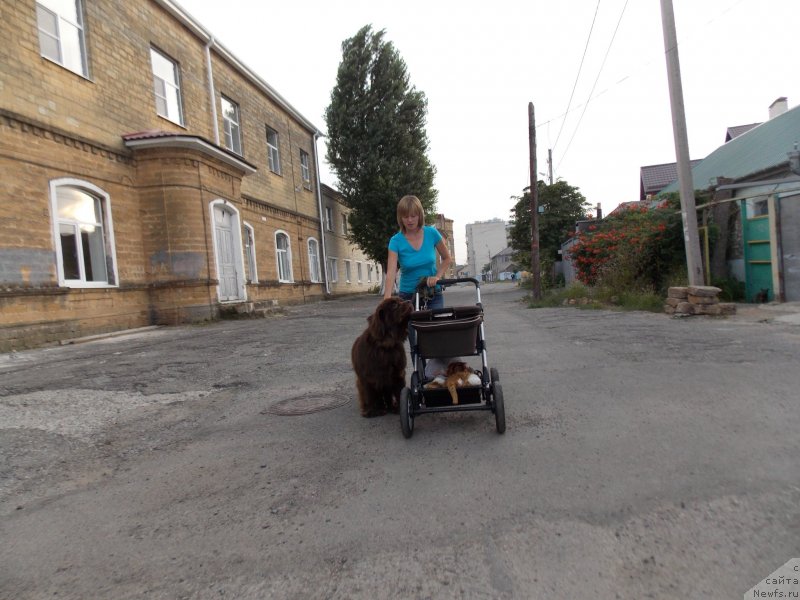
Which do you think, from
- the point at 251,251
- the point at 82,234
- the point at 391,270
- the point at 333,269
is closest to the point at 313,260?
the point at 333,269

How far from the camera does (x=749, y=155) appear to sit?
15336mm

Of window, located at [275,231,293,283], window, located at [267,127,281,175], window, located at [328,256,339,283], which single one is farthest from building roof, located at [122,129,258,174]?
window, located at [328,256,339,283]

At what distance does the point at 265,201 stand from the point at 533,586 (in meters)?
18.5

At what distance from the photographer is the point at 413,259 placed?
4070 millimetres

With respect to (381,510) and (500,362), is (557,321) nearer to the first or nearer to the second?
(500,362)

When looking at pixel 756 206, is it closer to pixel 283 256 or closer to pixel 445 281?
pixel 445 281

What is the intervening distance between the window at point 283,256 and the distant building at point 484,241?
96086mm

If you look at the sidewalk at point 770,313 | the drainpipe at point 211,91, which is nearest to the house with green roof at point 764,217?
the sidewalk at point 770,313

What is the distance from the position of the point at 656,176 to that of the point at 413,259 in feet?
112

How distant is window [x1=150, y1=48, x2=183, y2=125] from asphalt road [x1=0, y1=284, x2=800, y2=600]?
10661 mm

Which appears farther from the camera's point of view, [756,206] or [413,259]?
[756,206]

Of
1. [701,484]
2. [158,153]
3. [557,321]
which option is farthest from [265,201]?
[701,484]

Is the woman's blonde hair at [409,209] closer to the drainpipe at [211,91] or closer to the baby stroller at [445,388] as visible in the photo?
the baby stroller at [445,388]

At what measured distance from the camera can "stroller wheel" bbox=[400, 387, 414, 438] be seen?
133 inches
